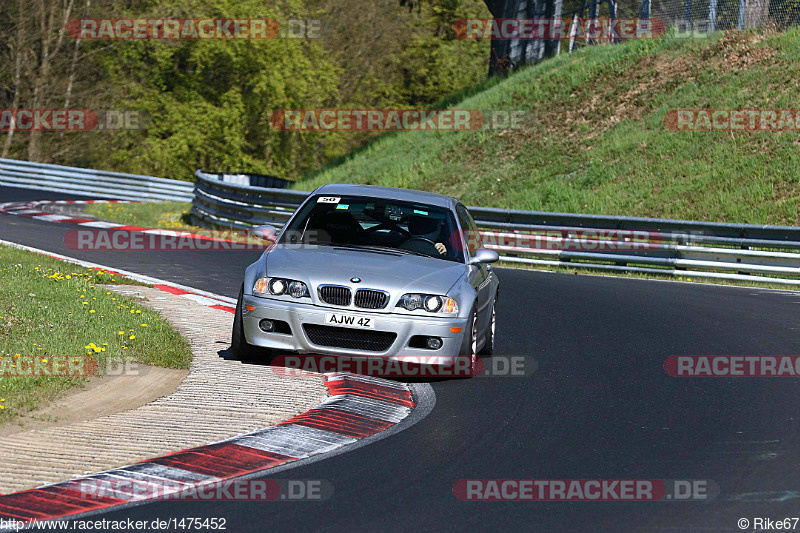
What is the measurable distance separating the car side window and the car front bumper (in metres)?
1.57

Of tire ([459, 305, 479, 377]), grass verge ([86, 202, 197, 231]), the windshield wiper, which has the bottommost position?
grass verge ([86, 202, 197, 231])

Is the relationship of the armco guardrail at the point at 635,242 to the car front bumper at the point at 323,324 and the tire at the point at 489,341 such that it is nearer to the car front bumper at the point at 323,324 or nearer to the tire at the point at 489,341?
the tire at the point at 489,341

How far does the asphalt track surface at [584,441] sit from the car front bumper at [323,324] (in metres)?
0.45

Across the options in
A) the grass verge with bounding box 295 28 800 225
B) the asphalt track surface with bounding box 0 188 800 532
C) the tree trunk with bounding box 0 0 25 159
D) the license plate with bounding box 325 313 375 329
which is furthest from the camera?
the tree trunk with bounding box 0 0 25 159

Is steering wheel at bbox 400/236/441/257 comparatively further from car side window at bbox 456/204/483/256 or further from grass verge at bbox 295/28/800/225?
grass verge at bbox 295/28/800/225

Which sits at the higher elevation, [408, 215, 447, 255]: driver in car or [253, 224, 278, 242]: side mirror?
[408, 215, 447, 255]: driver in car

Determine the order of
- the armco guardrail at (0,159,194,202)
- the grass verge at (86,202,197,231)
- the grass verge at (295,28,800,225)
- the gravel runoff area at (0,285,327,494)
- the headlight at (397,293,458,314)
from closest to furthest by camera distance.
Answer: the gravel runoff area at (0,285,327,494)
the headlight at (397,293,458,314)
the grass verge at (295,28,800,225)
the grass verge at (86,202,197,231)
the armco guardrail at (0,159,194,202)

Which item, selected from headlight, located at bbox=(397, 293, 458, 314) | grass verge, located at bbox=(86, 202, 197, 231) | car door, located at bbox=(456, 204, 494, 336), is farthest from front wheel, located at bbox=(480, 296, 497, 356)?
grass verge, located at bbox=(86, 202, 197, 231)

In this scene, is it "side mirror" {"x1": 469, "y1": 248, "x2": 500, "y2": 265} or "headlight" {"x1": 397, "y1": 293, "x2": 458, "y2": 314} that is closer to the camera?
"headlight" {"x1": 397, "y1": 293, "x2": 458, "y2": 314}

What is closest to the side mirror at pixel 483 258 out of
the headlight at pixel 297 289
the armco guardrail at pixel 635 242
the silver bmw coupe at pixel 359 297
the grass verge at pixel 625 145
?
the silver bmw coupe at pixel 359 297

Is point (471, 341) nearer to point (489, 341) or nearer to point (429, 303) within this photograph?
point (429, 303)

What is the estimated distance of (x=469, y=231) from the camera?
1080 centimetres

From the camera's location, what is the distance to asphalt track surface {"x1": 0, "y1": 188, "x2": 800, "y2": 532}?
17.9 ft

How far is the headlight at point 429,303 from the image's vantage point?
883cm
